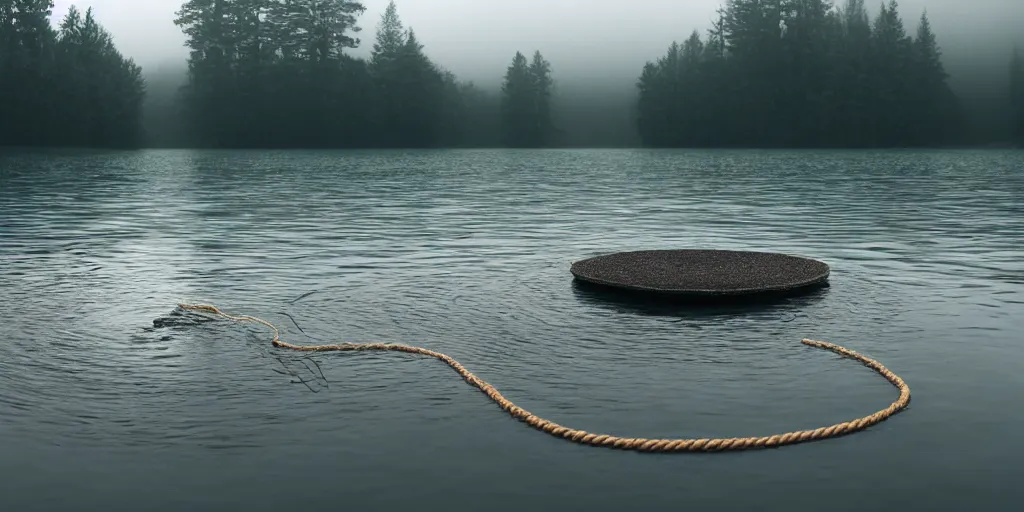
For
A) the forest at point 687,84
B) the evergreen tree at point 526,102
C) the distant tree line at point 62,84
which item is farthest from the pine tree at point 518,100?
the distant tree line at point 62,84

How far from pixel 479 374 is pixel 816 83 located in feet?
353

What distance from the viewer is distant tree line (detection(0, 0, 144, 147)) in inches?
3627

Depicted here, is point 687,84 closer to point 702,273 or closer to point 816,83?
point 816,83

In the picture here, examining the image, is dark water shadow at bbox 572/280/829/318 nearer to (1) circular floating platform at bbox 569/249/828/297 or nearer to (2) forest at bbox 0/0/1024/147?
(1) circular floating platform at bbox 569/249/828/297

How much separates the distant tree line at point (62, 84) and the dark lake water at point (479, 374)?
78.4m

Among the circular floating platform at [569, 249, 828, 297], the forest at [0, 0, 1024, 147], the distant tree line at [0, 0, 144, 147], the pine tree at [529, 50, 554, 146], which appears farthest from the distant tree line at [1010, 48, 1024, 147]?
the circular floating platform at [569, 249, 828, 297]

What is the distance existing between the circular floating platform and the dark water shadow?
9 cm

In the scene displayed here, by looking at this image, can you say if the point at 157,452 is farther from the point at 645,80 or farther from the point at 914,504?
A: the point at 645,80

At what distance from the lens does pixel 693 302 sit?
13273mm

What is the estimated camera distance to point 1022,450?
7.45 metres

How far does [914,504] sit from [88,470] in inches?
215

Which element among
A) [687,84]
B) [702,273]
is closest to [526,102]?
[687,84]

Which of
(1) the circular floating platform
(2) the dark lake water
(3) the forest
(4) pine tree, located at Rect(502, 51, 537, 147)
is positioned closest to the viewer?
(2) the dark lake water

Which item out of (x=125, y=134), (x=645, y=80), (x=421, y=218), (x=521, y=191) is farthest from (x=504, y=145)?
(x=421, y=218)
